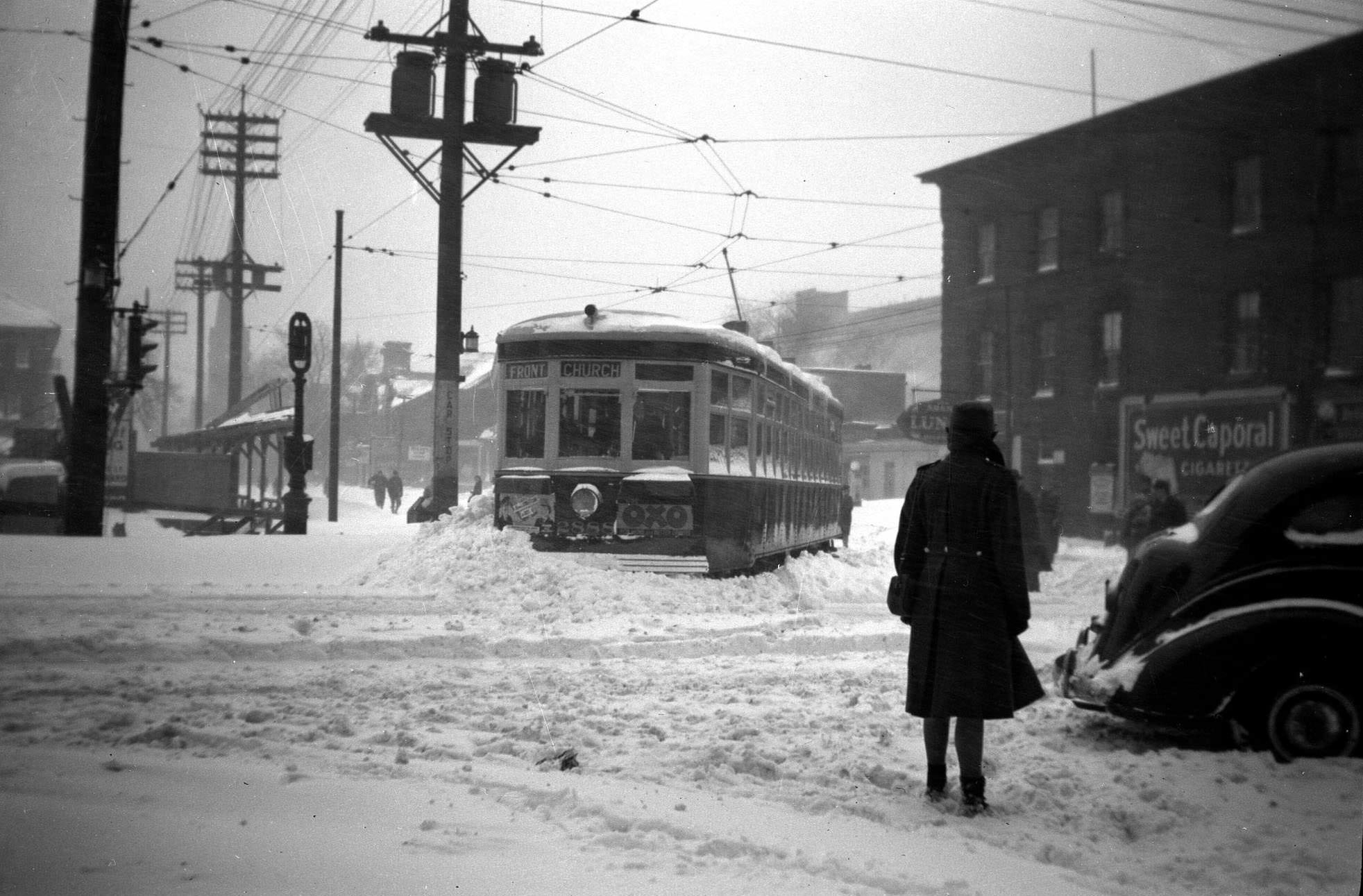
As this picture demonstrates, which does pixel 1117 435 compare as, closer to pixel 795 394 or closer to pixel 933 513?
pixel 795 394

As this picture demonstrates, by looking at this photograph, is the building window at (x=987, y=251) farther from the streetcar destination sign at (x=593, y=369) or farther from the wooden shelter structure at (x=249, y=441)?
the wooden shelter structure at (x=249, y=441)

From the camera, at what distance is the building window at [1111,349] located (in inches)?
503

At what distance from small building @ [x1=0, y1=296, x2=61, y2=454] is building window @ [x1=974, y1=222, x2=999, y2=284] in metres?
13.8

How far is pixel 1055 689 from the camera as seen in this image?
21.8 feet

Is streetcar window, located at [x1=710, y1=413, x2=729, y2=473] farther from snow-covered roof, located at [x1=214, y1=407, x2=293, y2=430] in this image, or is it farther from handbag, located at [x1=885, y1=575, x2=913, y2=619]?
snow-covered roof, located at [x1=214, y1=407, x2=293, y2=430]

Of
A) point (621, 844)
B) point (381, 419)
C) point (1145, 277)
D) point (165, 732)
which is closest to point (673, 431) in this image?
point (1145, 277)

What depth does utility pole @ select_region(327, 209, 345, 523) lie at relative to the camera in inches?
808

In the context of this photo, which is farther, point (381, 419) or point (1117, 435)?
point (381, 419)

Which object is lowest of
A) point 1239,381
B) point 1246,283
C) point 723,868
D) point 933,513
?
point 723,868

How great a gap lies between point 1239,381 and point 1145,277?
12.7ft

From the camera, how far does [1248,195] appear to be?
30.2ft

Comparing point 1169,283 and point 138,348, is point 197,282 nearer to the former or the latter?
point 138,348

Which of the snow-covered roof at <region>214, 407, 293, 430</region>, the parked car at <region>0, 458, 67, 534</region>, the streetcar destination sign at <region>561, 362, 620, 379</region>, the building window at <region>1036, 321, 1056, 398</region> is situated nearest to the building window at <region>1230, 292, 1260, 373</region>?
the building window at <region>1036, 321, 1056, 398</region>

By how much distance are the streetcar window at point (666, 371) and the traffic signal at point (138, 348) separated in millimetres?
4976
